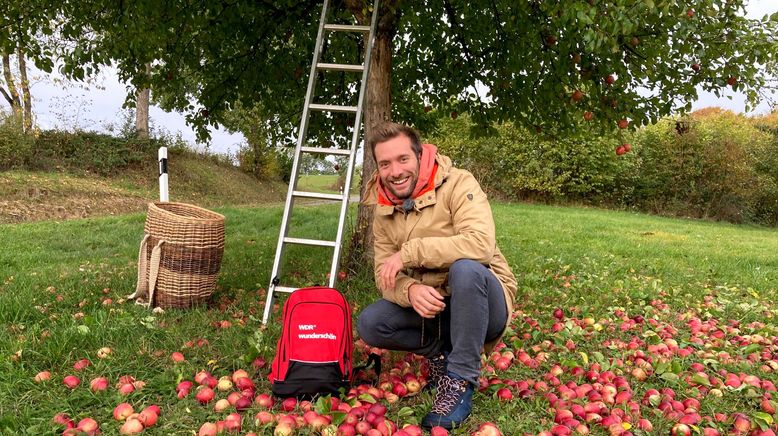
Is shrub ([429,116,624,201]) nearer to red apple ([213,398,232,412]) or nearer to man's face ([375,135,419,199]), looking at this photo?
man's face ([375,135,419,199])

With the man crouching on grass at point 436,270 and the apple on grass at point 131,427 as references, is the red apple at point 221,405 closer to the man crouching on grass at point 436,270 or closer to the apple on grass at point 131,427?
the apple on grass at point 131,427

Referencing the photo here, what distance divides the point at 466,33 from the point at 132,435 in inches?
202

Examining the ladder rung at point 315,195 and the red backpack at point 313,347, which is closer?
the red backpack at point 313,347

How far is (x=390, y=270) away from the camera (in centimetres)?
249

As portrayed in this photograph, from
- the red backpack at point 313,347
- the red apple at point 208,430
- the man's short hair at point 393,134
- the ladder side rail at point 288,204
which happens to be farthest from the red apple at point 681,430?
the ladder side rail at point 288,204

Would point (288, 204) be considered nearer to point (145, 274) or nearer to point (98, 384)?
point (145, 274)

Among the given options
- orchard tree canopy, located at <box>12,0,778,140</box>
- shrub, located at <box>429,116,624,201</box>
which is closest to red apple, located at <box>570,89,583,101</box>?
orchard tree canopy, located at <box>12,0,778,140</box>

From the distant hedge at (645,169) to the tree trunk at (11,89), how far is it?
1210 centimetres

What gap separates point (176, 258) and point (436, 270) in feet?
7.28

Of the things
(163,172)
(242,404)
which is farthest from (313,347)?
(163,172)

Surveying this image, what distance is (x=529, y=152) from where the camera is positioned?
1747cm

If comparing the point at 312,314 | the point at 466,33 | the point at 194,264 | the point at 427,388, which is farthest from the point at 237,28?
the point at 427,388

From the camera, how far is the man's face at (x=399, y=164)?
255 cm

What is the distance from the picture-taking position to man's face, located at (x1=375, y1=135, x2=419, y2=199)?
8.38 feet
